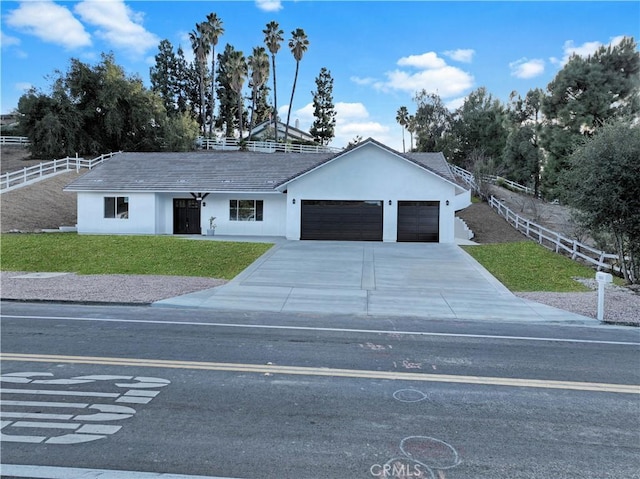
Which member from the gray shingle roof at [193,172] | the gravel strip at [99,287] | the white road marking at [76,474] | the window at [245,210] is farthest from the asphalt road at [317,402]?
the gray shingle roof at [193,172]

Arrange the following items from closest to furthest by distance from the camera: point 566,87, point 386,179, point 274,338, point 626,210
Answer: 1. point 274,338
2. point 626,210
3. point 386,179
4. point 566,87

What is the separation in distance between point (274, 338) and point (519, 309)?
Result: 6486mm

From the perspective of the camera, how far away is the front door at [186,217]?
26.9 m

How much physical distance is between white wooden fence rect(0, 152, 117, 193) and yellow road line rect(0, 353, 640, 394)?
28.9 m

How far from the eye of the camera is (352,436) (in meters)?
4.22

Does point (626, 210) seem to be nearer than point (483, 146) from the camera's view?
Yes

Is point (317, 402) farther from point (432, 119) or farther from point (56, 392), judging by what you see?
point (432, 119)

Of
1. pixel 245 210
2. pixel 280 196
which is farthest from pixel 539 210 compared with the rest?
pixel 245 210

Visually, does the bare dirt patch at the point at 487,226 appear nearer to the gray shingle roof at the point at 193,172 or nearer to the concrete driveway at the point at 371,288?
the concrete driveway at the point at 371,288

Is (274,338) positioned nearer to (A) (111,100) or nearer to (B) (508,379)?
(B) (508,379)

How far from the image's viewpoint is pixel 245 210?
26281 millimetres

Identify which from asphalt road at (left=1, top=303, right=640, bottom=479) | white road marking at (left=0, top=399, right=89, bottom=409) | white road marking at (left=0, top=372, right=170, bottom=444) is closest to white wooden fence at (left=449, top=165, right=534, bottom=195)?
asphalt road at (left=1, top=303, right=640, bottom=479)

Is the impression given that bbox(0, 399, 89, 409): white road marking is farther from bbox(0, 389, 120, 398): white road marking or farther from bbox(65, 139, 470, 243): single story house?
bbox(65, 139, 470, 243): single story house

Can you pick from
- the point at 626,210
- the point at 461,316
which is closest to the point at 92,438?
the point at 461,316
